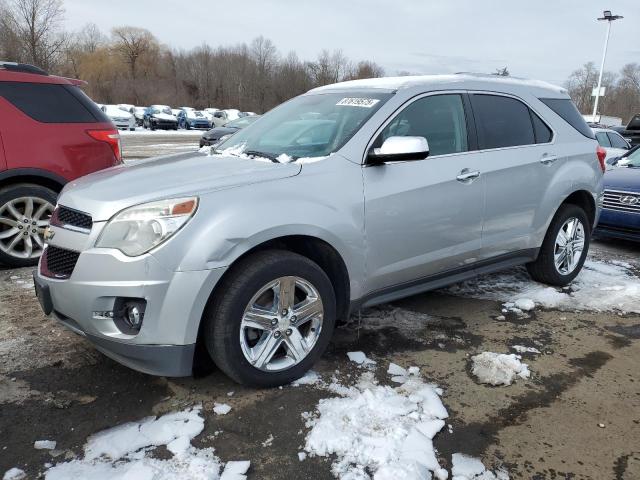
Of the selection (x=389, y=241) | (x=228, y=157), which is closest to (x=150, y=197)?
(x=228, y=157)

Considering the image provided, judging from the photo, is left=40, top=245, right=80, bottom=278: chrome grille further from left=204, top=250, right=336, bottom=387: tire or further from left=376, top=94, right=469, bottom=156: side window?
left=376, top=94, right=469, bottom=156: side window

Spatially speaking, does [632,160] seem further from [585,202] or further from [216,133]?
[216,133]

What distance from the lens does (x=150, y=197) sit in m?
2.68

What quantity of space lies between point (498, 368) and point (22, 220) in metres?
4.41

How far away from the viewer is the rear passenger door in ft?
13.0

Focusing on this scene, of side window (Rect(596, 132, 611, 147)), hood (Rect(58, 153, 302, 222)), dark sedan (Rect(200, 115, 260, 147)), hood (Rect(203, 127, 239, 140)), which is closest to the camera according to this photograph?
hood (Rect(58, 153, 302, 222))

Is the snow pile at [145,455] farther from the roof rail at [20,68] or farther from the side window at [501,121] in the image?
the roof rail at [20,68]

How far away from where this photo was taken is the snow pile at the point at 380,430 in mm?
2357

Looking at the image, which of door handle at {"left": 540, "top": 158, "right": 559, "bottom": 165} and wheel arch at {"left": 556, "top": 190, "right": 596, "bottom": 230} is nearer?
door handle at {"left": 540, "top": 158, "right": 559, "bottom": 165}

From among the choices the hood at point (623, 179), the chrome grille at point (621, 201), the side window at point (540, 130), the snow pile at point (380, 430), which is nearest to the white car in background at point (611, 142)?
the hood at point (623, 179)

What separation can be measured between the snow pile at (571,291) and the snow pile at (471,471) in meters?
2.23

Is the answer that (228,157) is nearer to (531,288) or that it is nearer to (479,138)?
(479,138)

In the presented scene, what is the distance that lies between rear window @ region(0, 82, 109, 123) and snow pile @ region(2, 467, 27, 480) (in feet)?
11.8

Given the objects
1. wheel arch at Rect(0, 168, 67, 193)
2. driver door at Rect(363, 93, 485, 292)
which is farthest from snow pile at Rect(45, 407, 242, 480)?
wheel arch at Rect(0, 168, 67, 193)
